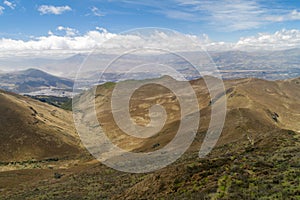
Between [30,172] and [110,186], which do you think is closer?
[110,186]

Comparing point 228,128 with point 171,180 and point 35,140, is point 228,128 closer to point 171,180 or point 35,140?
point 171,180

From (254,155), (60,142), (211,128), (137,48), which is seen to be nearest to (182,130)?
(211,128)

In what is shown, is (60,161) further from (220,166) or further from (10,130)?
(220,166)

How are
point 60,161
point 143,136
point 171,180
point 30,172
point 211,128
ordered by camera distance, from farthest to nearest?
1. point 143,136
2. point 60,161
3. point 211,128
4. point 30,172
5. point 171,180

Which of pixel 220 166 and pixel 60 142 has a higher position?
pixel 220 166

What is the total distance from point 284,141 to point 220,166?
11547 mm

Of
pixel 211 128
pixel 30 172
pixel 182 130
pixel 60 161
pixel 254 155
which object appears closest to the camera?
pixel 254 155

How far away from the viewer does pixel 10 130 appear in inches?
3514

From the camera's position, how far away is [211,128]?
215 ft

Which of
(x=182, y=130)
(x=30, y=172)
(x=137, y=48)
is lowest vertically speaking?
(x=30, y=172)

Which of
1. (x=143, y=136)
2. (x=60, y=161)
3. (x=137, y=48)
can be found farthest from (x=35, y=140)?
(x=137, y=48)

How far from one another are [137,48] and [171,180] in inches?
424

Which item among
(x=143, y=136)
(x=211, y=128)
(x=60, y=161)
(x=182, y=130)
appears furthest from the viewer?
(x=143, y=136)

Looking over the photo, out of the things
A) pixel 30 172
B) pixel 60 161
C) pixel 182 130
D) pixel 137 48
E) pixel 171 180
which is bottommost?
pixel 60 161
